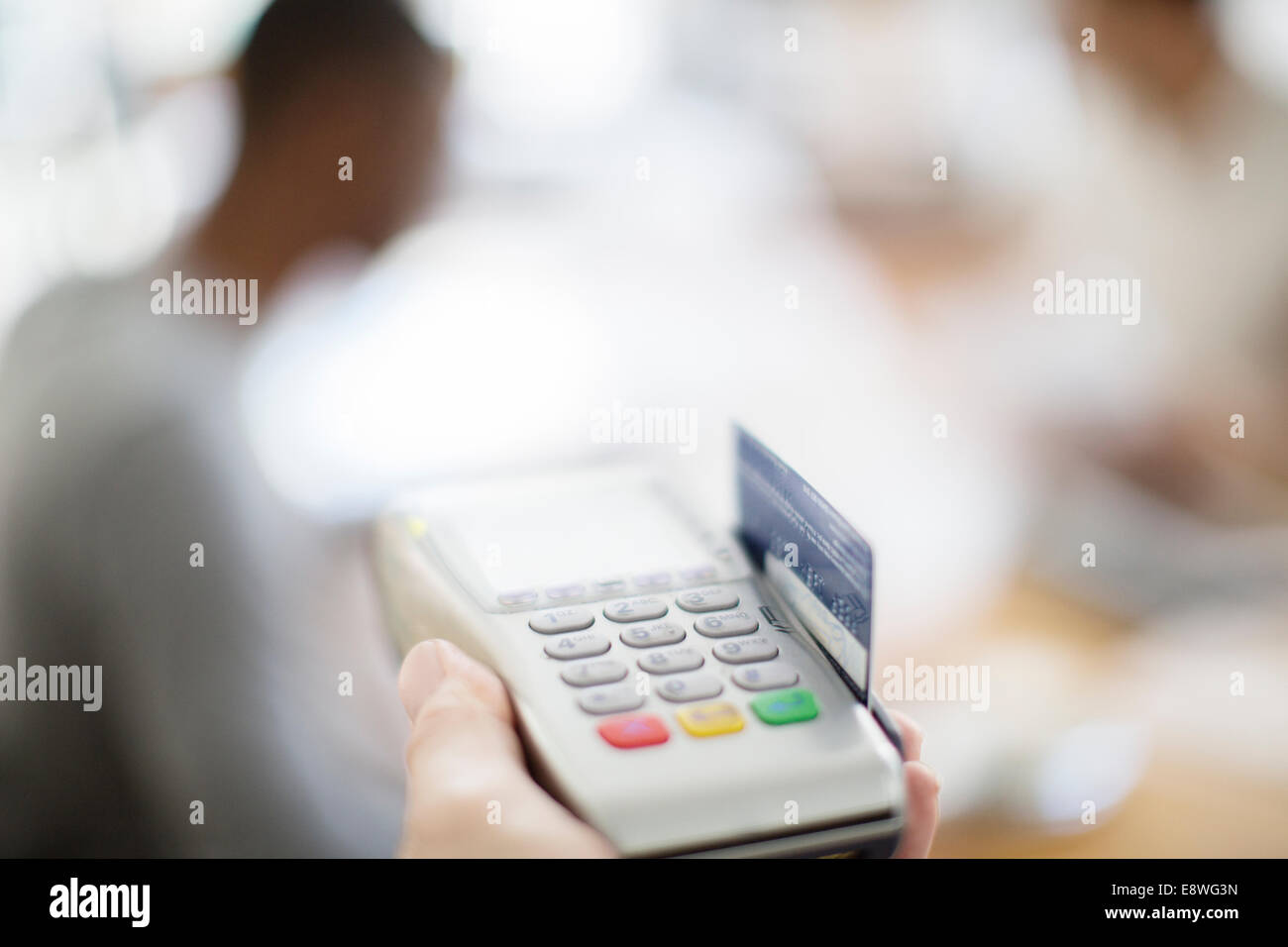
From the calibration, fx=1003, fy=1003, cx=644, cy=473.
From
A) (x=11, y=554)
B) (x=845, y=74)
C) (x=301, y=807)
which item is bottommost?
(x=301, y=807)

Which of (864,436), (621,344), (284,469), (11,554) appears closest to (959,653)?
(864,436)

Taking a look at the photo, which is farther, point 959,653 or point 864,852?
point 959,653

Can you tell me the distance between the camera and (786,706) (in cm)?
31

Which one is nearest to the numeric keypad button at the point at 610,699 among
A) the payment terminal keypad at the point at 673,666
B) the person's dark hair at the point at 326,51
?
the payment terminal keypad at the point at 673,666

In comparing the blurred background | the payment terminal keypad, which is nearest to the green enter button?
the payment terminal keypad

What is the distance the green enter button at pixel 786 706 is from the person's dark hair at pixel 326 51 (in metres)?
0.32

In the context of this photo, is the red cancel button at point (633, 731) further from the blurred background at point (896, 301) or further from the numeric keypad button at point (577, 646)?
the blurred background at point (896, 301)

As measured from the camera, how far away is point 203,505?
1.54 ft

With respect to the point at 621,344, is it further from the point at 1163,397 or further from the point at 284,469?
the point at 1163,397

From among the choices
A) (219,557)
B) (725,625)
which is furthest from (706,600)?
(219,557)

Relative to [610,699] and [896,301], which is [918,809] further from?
[896,301]

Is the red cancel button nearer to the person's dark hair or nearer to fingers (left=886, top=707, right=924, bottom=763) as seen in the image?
fingers (left=886, top=707, right=924, bottom=763)

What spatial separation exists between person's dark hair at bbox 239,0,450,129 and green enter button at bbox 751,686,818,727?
0.32 metres
